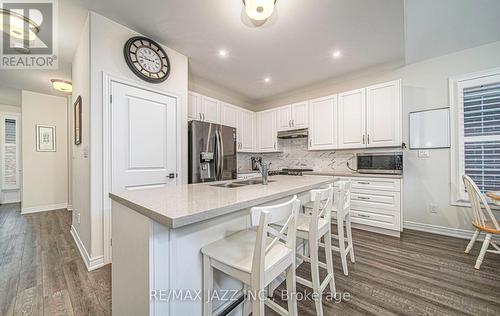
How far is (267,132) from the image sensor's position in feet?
14.6

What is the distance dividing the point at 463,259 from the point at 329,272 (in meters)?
1.79

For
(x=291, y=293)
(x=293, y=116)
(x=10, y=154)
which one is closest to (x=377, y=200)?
(x=293, y=116)

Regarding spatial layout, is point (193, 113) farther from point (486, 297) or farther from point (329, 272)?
point (486, 297)

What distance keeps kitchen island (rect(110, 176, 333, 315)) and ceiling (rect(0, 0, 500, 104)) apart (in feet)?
6.49

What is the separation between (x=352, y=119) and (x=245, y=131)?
218 cm

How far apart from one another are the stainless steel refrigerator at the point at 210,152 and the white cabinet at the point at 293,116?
1.29m

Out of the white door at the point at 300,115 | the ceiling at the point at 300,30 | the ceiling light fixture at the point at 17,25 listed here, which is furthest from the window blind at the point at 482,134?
the ceiling light fixture at the point at 17,25

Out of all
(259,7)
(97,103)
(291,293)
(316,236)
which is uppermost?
(259,7)

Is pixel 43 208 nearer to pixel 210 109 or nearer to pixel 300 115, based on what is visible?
pixel 210 109

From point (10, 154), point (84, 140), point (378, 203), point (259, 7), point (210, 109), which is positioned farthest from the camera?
point (10, 154)

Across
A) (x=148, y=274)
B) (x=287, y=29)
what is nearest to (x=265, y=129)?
(x=287, y=29)

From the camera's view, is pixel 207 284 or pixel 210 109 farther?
pixel 210 109

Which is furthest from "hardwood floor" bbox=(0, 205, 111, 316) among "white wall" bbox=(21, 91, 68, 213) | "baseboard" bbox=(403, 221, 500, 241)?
"baseboard" bbox=(403, 221, 500, 241)

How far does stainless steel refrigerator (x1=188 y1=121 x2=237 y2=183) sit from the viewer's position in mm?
2855
